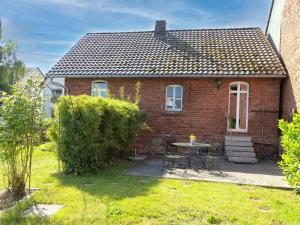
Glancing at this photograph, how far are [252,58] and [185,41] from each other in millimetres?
4018

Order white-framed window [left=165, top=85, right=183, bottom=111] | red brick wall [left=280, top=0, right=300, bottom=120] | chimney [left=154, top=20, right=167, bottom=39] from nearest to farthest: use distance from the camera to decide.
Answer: red brick wall [left=280, top=0, right=300, bottom=120], white-framed window [left=165, top=85, right=183, bottom=111], chimney [left=154, top=20, right=167, bottom=39]

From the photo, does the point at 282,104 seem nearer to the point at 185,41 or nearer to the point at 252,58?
the point at 252,58

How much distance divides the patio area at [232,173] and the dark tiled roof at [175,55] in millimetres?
4298

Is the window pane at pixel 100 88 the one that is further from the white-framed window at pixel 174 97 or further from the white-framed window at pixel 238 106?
the white-framed window at pixel 238 106

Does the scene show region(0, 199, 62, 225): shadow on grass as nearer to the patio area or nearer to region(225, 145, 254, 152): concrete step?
the patio area

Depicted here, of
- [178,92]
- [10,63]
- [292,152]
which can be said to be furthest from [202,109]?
[10,63]

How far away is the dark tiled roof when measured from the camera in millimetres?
12633

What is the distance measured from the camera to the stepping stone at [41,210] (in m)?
5.03

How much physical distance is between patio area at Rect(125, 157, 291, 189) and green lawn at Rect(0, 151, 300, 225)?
0.56 meters

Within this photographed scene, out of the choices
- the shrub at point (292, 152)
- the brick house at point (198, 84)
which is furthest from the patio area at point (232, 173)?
the brick house at point (198, 84)

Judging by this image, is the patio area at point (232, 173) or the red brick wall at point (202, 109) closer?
the patio area at point (232, 173)

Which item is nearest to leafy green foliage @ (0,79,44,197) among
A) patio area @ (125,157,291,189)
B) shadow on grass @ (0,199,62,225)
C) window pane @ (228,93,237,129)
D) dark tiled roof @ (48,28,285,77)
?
shadow on grass @ (0,199,62,225)

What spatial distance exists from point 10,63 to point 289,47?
3020cm

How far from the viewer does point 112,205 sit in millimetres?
5461
